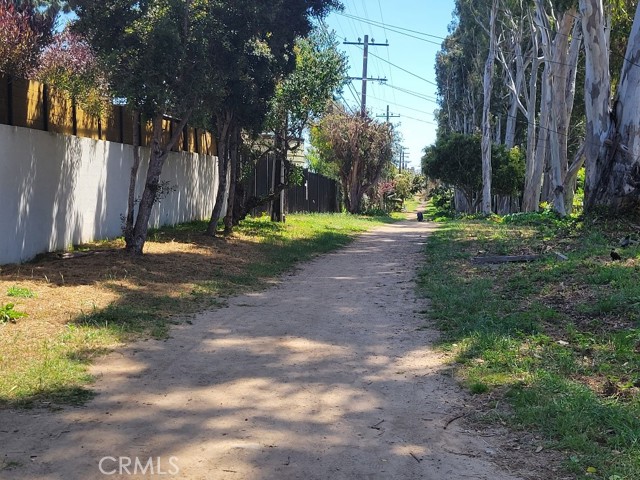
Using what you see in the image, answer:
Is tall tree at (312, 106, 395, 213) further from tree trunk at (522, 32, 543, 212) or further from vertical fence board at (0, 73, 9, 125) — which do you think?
vertical fence board at (0, 73, 9, 125)

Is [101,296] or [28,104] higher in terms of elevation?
[28,104]

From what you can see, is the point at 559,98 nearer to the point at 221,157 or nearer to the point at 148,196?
the point at 221,157

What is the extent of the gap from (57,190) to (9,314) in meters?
4.85

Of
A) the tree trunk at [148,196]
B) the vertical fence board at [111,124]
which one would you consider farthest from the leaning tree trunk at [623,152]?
the vertical fence board at [111,124]

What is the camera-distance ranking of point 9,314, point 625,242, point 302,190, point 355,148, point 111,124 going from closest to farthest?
point 9,314 < point 625,242 < point 111,124 < point 302,190 < point 355,148

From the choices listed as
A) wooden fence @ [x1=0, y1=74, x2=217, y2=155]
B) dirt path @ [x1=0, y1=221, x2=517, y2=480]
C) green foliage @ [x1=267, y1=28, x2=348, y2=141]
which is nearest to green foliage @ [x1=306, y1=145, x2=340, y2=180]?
green foliage @ [x1=267, y1=28, x2=348, y2=141]

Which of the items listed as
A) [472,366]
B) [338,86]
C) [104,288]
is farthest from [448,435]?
[338,86]

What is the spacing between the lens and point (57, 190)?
1122 centimetres

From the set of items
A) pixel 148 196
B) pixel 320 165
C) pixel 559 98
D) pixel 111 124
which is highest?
pixel 559 98

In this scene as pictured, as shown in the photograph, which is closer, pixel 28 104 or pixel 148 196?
pixel 28 104

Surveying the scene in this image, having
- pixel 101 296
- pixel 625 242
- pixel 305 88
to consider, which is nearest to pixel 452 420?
pixel 101 296

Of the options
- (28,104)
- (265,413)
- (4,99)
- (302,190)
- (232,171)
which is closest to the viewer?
(265,413)

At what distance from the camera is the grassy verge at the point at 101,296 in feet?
17.6

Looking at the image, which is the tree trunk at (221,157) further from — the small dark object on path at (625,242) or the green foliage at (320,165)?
the green foliage at (320,165)
